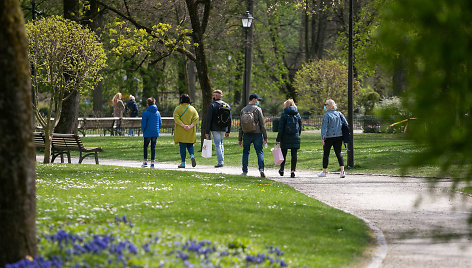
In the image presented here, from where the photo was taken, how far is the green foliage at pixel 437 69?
5020 millimetres

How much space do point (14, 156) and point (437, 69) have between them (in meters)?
3.53

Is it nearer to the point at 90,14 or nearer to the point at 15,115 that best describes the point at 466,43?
the point at 15,115

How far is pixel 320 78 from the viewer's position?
1720 inches

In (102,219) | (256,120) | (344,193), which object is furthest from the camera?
(256,120)

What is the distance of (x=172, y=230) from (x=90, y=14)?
1788 cm

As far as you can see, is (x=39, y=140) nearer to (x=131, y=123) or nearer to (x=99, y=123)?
(x=99, y=123)

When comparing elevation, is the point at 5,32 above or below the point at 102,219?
above

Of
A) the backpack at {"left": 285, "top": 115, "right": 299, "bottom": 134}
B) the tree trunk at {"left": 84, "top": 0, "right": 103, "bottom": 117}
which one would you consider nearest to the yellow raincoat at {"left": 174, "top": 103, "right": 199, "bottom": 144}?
the backpack at {"left": 285, "top": 115, "right": 299, "bottom": 134}

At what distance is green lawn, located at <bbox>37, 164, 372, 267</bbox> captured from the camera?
23.9ft

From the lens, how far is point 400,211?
11.2 metres

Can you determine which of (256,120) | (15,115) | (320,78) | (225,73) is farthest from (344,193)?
(225,73)

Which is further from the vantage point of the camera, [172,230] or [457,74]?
[172,230]

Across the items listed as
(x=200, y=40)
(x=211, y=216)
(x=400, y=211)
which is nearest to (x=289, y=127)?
(x=400, y=211)

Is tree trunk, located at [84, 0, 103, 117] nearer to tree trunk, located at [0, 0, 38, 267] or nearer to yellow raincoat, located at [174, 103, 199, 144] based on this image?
yellow raincoat, located at [174, 103, 199, 144]
